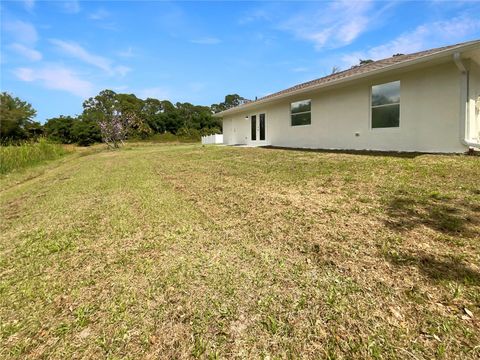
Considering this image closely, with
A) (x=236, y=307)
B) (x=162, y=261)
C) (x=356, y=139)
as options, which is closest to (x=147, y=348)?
(x=236, y=307)

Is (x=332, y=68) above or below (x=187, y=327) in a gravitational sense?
above

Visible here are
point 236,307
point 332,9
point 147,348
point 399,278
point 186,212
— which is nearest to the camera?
point 147,348

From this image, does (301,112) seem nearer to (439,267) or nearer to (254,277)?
(439,267)

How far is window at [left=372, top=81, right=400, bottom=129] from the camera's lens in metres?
8.41

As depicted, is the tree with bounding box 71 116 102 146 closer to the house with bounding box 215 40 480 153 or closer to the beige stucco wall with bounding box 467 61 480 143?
the house with bounding box 215 40 480 153

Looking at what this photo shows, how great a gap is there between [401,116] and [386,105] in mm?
708

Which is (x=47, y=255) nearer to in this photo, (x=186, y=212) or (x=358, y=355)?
(x=186, y=212)

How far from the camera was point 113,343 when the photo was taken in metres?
1.62

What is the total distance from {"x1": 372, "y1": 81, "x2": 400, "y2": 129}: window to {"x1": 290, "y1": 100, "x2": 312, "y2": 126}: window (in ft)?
10.5

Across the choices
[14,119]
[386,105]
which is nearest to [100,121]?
[14,119]

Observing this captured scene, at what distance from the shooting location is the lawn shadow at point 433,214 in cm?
284

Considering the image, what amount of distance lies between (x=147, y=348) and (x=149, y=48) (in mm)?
18946

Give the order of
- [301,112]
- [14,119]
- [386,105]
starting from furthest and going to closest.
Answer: [14,119]
[301,112]
[386,105]

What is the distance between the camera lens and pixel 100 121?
1120 inches
